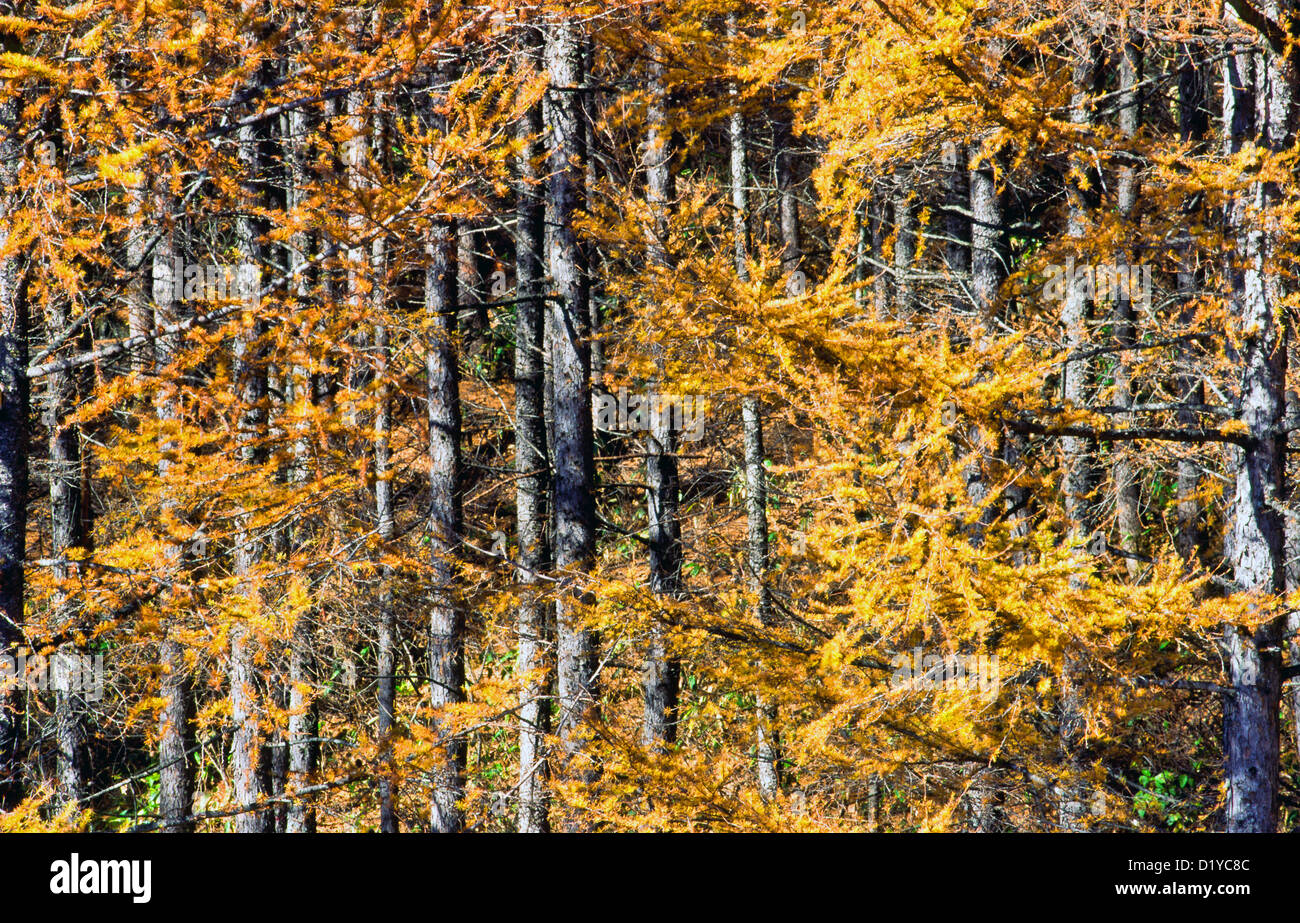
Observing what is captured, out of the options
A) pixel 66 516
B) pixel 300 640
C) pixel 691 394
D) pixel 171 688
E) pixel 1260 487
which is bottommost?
pixel 171 688

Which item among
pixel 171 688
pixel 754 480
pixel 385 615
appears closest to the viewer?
pixel 385 615

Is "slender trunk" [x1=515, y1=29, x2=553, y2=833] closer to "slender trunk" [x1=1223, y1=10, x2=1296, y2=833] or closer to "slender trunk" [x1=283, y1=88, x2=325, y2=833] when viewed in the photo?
"slender trunk" [x1=283, y1=88, x2=325, y2=833]

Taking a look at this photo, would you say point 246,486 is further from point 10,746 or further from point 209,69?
point 209,69

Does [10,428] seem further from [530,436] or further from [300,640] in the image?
[530,436]

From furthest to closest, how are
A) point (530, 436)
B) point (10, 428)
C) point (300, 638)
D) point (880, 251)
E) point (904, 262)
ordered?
point (904, 262), point (880, 251), point (530, 436), point (300, 638), point (10, 428)

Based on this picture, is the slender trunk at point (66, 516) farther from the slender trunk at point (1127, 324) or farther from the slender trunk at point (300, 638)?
the slender trunk at point (1127, 324)

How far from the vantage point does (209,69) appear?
7695 mm

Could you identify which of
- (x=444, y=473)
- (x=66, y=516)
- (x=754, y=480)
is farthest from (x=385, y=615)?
(x=754, y=480)

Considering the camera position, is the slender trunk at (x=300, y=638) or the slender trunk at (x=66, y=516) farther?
the slender trunk at (x=66, y=516)

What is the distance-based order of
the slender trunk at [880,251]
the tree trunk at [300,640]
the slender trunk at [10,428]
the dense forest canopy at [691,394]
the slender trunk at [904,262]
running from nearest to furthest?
the dense forest canopy at [691,394] < the slender trunk at [10,428] < the tree trunk at [300,640] < the slender trunk at [880,251] < the slender trunk at [904,262]

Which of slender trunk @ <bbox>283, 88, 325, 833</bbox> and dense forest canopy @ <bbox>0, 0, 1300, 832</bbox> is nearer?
dense forest canopy @ <bbox>0, 0, 1300, 832</bbox>

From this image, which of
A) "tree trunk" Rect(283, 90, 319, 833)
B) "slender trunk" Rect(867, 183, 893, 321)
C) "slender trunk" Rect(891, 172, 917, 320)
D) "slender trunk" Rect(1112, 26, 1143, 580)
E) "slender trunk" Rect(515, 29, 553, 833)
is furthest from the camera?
"slender trunk" Rect(891, 172, 917, 320)

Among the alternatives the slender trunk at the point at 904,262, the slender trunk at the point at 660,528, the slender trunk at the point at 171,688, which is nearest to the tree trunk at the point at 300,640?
the slender trunk at the point at 171,688

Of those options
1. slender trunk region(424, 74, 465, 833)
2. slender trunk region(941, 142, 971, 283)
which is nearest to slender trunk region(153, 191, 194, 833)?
slender trunk region(424, 74, 465, 833)
